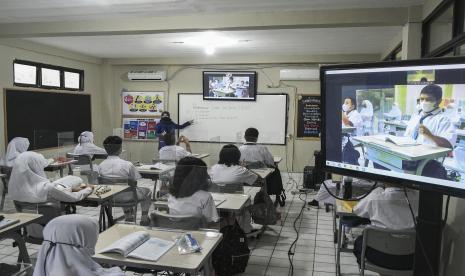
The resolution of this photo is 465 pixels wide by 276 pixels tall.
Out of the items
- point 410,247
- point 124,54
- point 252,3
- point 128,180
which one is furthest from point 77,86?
point 410,247

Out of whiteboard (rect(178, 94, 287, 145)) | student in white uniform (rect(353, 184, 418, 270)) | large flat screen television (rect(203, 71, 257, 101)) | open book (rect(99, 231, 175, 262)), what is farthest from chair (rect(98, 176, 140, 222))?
large flat screen television (rect(203, 71, 257, 101))

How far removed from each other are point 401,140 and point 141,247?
1.49 meters

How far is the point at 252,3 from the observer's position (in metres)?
3.94

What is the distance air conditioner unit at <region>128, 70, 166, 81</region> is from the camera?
8688 mm

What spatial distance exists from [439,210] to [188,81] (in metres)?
7.54

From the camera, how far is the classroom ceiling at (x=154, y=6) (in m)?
3.86

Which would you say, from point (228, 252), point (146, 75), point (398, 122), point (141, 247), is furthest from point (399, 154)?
point (146, 75)

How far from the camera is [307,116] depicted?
8.20m

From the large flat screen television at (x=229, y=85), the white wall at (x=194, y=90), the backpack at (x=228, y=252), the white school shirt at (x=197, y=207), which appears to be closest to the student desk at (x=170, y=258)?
the white school shirt at (x=197, y=207)

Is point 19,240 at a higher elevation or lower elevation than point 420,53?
lower

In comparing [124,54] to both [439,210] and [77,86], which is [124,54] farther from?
[439,210]

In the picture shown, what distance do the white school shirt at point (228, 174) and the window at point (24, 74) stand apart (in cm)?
464

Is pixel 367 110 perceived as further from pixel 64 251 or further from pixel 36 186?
pixel 36 186

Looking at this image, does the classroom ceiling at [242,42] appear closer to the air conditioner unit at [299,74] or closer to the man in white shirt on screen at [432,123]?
the air conditioner unit at [299,74]
